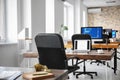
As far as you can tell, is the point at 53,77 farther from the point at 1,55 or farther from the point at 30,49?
the point at 30,49

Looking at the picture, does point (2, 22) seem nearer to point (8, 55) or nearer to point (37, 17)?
point (8, 55)

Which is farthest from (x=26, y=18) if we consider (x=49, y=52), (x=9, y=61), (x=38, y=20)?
(x=49, y=52)

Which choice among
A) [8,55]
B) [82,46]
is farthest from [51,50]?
[82,46]

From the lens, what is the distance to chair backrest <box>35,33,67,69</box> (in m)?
3.01

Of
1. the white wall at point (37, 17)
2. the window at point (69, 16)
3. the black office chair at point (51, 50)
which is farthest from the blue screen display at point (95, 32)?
the window at point (69, 16)

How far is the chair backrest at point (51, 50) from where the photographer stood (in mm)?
3014

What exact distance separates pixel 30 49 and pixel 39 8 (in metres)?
1.14

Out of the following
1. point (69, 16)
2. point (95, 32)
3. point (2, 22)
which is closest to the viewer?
point (2, 22)

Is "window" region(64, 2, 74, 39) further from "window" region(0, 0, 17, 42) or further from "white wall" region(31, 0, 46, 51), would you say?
"window" region(0, 0, 17, 42)

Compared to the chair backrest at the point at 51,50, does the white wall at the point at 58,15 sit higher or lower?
higher

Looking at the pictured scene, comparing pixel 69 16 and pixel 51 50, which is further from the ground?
pixel 69 16

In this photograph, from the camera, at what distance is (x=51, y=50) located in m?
3.11

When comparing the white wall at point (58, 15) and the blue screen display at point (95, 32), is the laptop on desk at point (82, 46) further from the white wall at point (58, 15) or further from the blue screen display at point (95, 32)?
the white wall at point (58, 15)

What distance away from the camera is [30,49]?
15.3ft
